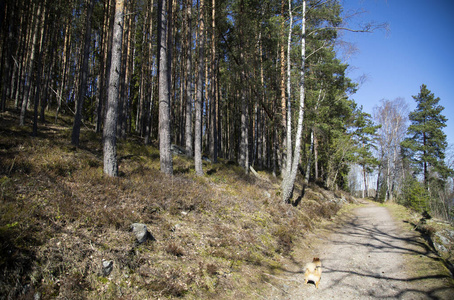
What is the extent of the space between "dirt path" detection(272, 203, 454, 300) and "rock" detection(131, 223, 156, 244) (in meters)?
3.24

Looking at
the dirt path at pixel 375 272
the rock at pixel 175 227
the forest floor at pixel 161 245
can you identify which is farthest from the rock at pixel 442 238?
the rock at pixel 175 227

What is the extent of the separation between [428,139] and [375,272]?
3185 cm

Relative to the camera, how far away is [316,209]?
1250 cm

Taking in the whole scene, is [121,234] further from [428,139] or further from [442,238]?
[428,139]

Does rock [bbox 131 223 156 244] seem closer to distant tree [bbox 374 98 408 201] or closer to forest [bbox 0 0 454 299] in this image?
forest [bbox 0 0 454 299]

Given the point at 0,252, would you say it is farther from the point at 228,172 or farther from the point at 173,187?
the point at 228,172

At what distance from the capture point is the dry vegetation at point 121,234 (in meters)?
3.39

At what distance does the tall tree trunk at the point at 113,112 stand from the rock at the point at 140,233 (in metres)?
3.02

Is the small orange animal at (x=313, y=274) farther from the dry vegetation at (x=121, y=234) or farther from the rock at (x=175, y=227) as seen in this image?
the rock at (x=175, y=227)

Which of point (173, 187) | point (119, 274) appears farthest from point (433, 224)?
point (119, 274)

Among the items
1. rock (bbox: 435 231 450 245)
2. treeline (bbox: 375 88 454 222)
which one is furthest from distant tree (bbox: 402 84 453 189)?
rock (bbox: 435 231 450 245)

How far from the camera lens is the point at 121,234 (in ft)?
14.9

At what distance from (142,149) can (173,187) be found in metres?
6.82

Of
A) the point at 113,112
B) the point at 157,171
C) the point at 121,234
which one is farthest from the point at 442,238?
the point at 113,112
